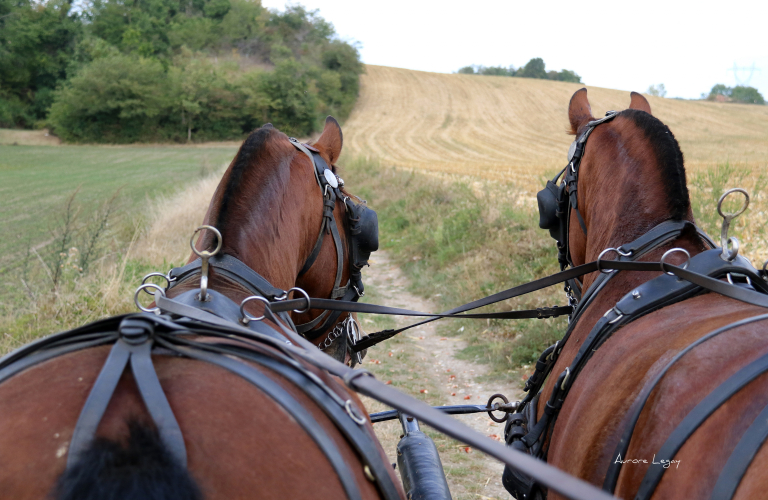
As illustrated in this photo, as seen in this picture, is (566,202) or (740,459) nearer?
(740,459)

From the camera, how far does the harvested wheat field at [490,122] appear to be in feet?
82.1

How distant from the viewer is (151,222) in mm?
8398

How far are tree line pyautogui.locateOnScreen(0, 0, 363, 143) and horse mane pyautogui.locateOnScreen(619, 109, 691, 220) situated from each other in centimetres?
2744

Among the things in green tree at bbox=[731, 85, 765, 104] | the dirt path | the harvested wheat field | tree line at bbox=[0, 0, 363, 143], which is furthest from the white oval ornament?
green tree at bbox=[731, 85, 765, 104]

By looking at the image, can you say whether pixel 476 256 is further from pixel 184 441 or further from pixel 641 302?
pixel 184 441

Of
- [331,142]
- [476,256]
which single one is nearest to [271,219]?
[331,142]

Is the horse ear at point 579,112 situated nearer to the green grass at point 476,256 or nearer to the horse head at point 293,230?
the horse head at point 293,230

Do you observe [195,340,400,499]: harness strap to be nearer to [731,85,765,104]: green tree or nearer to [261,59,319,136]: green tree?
[261,59,319,136]: green tree

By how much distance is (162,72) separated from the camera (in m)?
44.6

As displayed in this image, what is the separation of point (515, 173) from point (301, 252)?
15.8m

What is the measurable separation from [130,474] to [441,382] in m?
4.26

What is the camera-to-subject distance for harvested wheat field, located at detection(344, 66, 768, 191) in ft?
82.1

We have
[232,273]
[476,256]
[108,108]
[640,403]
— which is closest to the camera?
[640,403]

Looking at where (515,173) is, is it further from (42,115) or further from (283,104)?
(42,115)
